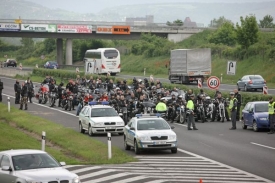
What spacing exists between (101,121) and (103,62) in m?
55.5

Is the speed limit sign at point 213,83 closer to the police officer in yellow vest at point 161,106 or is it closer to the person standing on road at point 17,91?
the police officer in yellow vest at point 161,106

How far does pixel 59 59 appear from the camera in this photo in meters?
120

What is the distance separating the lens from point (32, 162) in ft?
60.3

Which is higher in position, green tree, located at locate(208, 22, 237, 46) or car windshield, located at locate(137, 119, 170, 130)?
green tree, located at locate(208, 22, 237, 46)

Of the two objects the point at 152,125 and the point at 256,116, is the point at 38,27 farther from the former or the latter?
the point at 152,125

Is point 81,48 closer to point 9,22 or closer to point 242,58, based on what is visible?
point 9,22

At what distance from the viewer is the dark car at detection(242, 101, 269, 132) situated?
115 ft

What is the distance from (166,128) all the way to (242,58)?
57.1 m

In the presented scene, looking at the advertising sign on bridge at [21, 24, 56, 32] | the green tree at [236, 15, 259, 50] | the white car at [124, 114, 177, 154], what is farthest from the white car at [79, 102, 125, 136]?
the advertising sign on bridge at [21, 24, 56, 32]

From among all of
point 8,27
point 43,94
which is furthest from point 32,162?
point 8,27

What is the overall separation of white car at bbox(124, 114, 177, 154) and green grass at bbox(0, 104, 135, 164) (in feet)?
2.14

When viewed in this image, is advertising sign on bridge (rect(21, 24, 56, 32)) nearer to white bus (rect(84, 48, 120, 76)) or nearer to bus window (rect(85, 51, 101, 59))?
bus window (rect(85, 51, 101, 59))

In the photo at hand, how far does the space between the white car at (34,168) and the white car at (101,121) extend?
1576 cm

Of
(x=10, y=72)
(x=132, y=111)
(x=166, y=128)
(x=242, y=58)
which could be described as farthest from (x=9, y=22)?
(x=166, y=128)
